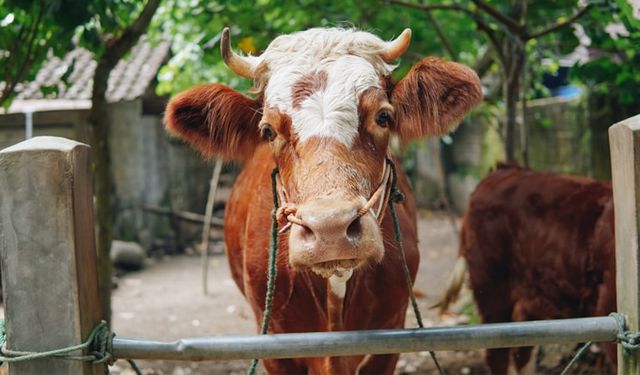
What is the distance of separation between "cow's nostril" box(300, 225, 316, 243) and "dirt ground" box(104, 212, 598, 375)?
3765 millimetres

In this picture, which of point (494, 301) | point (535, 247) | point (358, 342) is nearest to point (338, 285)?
point (358, 342)

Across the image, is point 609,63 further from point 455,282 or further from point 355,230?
point 355,230

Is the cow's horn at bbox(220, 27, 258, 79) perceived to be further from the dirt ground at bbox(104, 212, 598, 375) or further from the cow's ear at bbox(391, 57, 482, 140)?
the dirt ground at bbox(104, 212, 598, 375)

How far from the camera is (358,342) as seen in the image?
1.92 metres

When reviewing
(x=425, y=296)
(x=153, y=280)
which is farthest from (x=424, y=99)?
(x=153, y=280)

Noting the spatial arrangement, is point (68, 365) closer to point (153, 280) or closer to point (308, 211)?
point (308, 211)

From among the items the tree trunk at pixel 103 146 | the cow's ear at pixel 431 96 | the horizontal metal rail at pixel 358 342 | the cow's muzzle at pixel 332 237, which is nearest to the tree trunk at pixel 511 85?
the cow's ear at pixel 431 96

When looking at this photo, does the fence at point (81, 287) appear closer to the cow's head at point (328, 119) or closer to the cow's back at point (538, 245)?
the cow's head at point (328, 119)

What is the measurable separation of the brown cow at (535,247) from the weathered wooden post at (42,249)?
368 centimetres

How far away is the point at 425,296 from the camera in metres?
8.50

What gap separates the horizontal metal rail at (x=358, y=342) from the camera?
190cm

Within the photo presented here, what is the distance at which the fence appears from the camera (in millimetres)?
1812

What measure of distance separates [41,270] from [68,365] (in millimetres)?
263

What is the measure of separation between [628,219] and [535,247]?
10.9 ft
